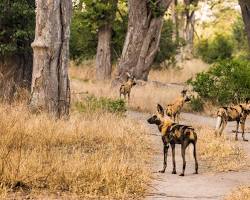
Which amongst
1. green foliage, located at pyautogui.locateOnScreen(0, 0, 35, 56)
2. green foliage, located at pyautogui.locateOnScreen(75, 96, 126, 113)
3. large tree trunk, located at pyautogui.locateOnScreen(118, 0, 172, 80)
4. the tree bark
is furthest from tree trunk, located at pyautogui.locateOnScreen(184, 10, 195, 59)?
green foliage, located at pyautogui.locateOnScreen(75, 96, 126, 113)

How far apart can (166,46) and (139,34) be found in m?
11.3

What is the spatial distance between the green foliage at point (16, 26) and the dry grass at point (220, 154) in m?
5.70

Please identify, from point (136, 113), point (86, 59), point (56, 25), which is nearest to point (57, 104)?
point (56, 25)

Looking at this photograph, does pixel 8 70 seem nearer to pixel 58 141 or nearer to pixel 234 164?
pixel 58 141

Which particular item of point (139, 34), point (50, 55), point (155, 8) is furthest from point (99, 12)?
point (50, 55)

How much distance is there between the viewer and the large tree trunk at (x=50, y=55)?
11727 mm

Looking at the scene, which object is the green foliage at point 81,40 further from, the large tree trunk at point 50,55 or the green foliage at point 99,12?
the large tree trunk at point 50,55

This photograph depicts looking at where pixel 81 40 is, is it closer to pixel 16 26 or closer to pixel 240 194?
pixel 16 26

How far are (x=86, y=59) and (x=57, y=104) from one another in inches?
805

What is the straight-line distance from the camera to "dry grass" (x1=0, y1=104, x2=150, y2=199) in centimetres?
715

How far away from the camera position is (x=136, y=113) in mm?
16984

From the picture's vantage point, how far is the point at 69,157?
8.45 m

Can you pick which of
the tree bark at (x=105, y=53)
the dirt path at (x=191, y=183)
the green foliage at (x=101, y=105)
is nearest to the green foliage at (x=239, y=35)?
the tree bark at (x=105, y=53)

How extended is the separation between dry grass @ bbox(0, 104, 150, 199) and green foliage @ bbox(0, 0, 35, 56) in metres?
3.66
